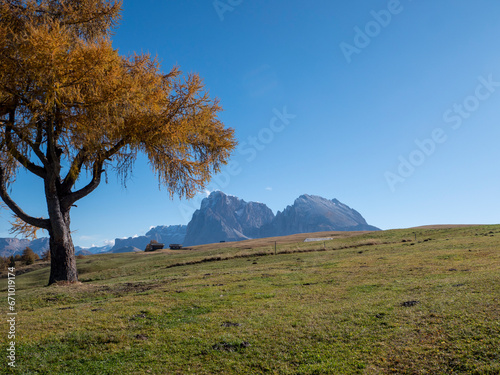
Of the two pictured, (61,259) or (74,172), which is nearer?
(74,172)

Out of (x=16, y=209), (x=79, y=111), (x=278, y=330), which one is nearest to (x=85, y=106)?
(x=79, y=111)

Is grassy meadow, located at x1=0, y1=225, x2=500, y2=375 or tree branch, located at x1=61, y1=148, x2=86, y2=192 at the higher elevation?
tree branch, located at x1=61, y1=148, x2=86, y2=192

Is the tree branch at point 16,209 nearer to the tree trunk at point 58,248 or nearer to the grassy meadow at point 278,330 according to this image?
the tree trunk at point 58,248

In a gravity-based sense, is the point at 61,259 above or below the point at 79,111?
below

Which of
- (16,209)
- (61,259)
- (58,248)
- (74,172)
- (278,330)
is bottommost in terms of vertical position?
(278,330)

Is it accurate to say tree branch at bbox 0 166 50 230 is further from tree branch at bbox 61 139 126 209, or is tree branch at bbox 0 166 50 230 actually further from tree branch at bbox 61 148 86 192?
tree branch at bbox 61 148 86 192

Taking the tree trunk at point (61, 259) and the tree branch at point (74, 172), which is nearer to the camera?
the tree branch at point (74, 172)

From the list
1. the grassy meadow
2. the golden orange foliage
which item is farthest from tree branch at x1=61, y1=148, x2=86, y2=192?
the grassy meadow

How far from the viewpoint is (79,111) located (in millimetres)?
17719

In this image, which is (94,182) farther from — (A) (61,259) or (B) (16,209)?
(A) (61,259)

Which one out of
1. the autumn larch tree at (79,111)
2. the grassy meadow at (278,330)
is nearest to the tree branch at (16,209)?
the autumn larch tree at (79,111)

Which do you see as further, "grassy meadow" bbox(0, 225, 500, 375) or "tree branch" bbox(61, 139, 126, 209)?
"tree branch" bbox(61, 139, 126, 209)

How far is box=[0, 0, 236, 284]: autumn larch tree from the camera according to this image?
1619 cm

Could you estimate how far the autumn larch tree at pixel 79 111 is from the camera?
16.2 meters
